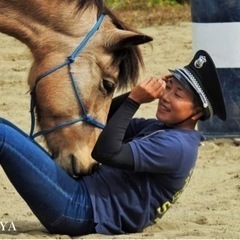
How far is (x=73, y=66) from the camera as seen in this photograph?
5.33 m

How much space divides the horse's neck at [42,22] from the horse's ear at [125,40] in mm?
179

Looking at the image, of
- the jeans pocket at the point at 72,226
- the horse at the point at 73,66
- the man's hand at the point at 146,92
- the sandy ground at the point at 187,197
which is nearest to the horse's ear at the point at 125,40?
the horse at the point at 73,66

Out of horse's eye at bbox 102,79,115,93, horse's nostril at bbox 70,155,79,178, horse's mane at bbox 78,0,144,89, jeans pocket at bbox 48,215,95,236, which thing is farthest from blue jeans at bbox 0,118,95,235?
horse's mane at bbox 78,0,144,89

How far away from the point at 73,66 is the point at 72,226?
0.99 m

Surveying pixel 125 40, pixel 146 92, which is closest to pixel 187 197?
pixel 125 40

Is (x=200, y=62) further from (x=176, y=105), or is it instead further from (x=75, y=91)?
(x=75, y=91)

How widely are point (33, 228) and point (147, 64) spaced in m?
5.42

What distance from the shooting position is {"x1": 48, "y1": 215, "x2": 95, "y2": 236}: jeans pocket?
4.72m

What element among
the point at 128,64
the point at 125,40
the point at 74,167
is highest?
the point at 125,40

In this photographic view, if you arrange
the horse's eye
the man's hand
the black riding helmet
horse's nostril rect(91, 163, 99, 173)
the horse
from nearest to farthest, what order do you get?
the man's hand
the black riding helmet
horse's nostril rect(91, 163, 99, 173)
the horse
the horse's eye

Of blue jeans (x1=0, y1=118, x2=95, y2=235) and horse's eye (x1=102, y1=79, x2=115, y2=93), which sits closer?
blue jeans (x1=0, y1=118, x2=95, y2=235)

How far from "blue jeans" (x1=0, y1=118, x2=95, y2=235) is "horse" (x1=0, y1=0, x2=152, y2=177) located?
11.0 inches

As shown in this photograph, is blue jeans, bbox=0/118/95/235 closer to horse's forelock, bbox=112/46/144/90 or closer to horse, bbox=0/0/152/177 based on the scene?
horse, bbox=0/0/152/177

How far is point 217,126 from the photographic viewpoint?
24.9ft
